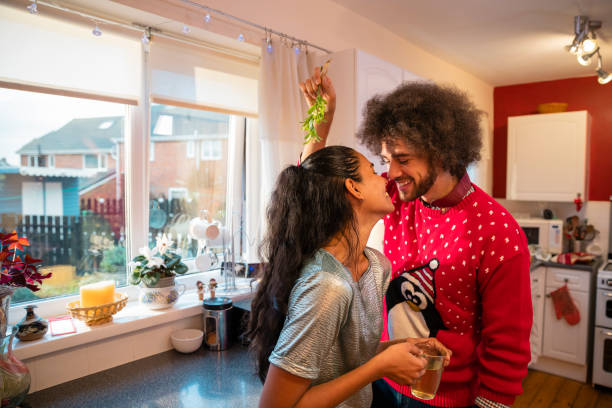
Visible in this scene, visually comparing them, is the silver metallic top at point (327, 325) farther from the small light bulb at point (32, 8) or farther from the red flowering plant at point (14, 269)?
the small light bulb at point (32, 8)

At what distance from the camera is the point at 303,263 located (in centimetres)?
89

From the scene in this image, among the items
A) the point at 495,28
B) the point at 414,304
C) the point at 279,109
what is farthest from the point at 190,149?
the point at 495,28

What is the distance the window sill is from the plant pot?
0.10 feet

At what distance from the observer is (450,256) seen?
1172 mm

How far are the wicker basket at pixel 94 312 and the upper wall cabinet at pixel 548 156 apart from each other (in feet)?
12.7

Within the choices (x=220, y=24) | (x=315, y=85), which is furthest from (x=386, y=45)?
(x=315, y=85)

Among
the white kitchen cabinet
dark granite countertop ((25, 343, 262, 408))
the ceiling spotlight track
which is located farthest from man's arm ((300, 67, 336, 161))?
the white kitchen cabinet

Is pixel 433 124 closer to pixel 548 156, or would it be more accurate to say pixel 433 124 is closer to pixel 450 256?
pixel 450 256

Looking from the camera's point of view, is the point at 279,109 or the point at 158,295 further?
the point at 279,109

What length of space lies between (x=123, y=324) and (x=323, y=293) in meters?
1.18

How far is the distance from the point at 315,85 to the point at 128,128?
1.08m

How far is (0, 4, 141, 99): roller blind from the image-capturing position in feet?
4.89

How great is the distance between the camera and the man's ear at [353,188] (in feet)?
3.09

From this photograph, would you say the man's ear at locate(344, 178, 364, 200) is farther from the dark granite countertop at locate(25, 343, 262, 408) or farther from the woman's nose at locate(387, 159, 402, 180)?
the dark granite countertop at locate(25, 343, 262, 408)
